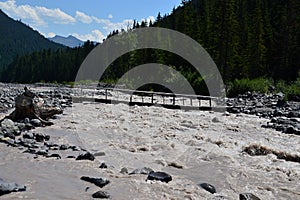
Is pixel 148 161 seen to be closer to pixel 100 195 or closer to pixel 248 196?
pixel 100 195

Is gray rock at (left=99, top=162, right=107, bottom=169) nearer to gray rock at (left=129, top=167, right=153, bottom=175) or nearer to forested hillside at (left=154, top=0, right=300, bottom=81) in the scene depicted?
gray rock at (left=129, top=167, right=153, bottom=175)

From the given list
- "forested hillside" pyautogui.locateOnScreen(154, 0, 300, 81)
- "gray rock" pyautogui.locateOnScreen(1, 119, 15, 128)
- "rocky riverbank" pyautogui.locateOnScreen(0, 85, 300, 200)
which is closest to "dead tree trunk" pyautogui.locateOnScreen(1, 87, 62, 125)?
"rocky riverbank" pyautogui.locateOnScreen(0, 85, 300, 200)

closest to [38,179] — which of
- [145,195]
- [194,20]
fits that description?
[145,195]

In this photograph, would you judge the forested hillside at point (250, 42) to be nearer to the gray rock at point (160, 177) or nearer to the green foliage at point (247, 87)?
the green foliage at point (247, 87)

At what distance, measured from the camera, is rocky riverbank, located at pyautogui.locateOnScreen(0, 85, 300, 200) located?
629 cm

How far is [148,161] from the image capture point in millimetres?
8680

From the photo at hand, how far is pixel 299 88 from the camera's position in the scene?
22.8 meters

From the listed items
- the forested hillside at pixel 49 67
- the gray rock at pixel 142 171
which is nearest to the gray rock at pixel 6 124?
the gray rock at pixel 142 171

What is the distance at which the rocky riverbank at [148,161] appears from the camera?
248 inches

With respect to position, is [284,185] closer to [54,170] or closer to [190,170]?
[190,170]

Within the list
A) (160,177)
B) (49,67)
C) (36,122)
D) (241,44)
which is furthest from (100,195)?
(49,67)

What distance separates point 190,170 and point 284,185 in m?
2.21

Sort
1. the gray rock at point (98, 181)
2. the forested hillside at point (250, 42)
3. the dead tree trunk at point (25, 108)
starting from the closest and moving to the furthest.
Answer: the gray rock at point (98, 181) → the dead tree trunk at point (25, 108) → the forested hillside at point (250, 42)

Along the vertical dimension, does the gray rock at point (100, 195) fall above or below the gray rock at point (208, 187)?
above
